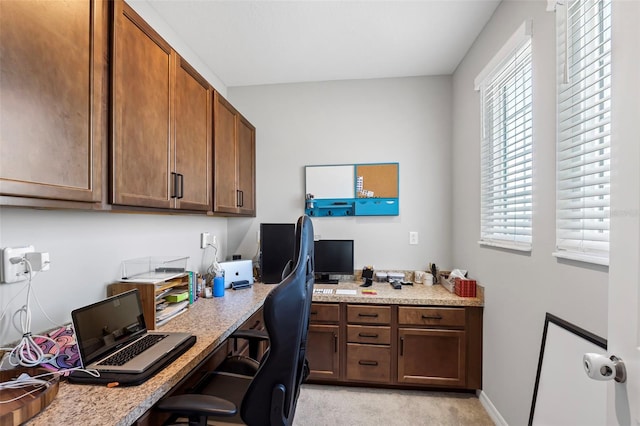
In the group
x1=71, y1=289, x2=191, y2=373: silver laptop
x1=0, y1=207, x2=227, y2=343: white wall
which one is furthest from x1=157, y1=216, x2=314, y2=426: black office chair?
x1=0, y1=207, x2=227, y2=343: white wall

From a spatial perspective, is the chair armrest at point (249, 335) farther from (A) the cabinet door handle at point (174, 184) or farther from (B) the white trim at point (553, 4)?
(B) the white trim at point (553, 4)

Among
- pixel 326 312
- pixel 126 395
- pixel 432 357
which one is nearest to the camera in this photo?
pixel 126 395

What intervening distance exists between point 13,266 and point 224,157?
1.38 meters

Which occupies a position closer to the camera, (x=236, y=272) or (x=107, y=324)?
(x=107, y=324)

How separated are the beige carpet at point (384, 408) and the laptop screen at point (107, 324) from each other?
134 cm

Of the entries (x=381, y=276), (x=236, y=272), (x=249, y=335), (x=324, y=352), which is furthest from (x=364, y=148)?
(x=249, y=335)

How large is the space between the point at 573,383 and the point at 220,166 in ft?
7.58

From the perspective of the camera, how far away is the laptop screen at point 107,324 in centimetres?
105

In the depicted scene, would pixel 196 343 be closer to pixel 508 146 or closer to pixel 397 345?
pixel 397 345

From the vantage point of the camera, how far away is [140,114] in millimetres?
1316

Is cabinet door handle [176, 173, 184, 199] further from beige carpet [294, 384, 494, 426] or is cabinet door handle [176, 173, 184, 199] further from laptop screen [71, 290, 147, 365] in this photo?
beige carpet [294, 384, 494, 426]

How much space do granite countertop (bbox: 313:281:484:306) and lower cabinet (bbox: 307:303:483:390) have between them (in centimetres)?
5

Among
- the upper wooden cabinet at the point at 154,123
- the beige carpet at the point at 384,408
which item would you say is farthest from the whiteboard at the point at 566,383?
the upper wooden cabinet at the point at 154,123

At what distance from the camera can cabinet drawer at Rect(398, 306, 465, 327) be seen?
217 cm
